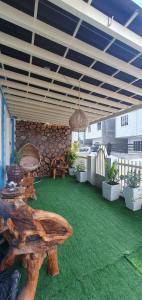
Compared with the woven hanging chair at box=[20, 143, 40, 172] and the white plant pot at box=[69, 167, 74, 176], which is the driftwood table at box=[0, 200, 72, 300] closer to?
the woven hanging chair at box=[20, 143, 40, 172]

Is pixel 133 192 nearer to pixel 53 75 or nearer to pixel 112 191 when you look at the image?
pixel 112 191

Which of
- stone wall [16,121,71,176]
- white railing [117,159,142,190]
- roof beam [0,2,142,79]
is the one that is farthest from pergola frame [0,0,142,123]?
stone wall [16,121,71,176]

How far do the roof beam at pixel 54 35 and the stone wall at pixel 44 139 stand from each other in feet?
17.4

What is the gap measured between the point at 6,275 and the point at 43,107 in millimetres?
3675

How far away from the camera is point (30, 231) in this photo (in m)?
1.39

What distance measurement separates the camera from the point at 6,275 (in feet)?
5.34

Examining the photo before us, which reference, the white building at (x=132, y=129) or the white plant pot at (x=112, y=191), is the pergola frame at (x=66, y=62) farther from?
the white building at (x=132, y=129)

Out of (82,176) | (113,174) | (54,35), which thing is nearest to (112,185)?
(113,174)

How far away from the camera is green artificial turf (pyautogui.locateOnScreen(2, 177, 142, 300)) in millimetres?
1654

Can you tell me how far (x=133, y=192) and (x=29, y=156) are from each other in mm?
4161

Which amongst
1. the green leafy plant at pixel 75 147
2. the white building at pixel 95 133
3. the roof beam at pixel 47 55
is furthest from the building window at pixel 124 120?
the roof beam at pixel 47 55

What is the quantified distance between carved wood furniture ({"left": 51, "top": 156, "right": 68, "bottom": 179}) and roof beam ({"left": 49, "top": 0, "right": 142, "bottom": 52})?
18.7ft

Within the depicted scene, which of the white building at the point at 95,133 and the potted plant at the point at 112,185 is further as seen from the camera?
the white building at the point at 95,133

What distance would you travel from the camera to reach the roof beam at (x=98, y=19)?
1.22m
